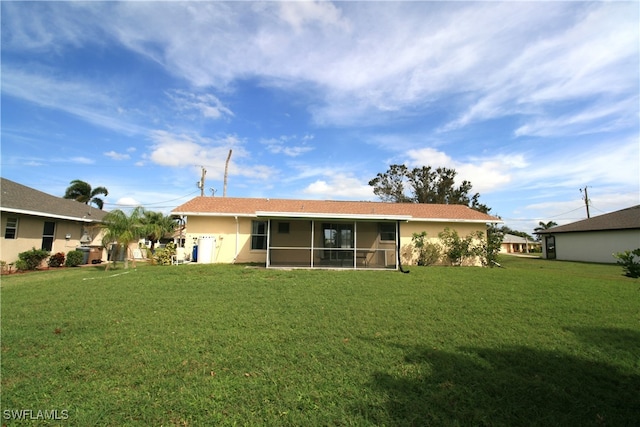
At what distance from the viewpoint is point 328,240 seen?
1511cm

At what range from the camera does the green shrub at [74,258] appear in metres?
15.3

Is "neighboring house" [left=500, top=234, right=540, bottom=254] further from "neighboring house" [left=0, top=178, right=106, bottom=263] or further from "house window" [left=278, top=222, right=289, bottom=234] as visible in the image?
"neighboring house" [left=0, top=178, right=106, bottom=263]

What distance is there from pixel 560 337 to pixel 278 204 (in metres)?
14.3

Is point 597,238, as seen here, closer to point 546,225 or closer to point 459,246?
point 459,246

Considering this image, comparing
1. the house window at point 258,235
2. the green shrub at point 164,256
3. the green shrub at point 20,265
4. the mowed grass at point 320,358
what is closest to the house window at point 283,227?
the house window at point 258,235

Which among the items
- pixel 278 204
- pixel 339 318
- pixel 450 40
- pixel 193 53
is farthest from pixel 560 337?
pixel 278 204

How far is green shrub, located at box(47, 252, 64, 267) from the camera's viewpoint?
48.8ft

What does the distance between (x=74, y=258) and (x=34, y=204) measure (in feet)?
10.0

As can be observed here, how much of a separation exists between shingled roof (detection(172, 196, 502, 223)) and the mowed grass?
7346 mm

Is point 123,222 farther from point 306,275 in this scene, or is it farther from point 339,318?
point 339,318

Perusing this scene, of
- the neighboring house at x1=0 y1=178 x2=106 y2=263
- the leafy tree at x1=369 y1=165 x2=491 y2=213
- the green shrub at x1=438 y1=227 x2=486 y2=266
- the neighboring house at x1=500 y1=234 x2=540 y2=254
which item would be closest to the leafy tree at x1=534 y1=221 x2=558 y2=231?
the neighboring house at x1=500 y1=234 x2=540 y2=254

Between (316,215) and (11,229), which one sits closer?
A: (316,215)

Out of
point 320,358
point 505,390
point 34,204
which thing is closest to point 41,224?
point 34,204

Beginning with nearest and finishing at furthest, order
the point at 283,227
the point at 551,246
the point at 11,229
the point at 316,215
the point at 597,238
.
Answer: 1. the point at 316,215
2. the point at 11,229
3. the point at 283,227
4. the point at 597,238
5. the point at 551,246
